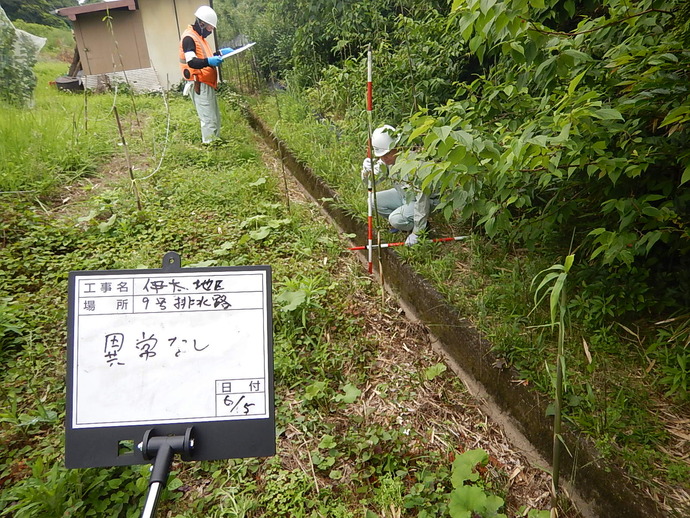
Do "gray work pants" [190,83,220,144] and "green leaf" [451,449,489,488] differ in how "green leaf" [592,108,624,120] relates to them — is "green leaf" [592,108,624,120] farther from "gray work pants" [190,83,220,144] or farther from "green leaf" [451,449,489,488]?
"gray work pants" [190,83,220,144]

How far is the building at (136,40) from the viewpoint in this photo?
10.3m

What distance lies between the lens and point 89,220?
139 inches

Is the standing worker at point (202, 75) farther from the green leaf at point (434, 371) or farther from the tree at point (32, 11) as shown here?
the tree at point (32, 11)

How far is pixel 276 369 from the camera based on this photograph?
8.04 ft

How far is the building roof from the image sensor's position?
9760 millimetres

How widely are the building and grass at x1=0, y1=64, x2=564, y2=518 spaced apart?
7026 millimetres

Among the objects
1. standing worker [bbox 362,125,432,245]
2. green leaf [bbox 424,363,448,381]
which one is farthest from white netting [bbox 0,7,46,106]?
green leaf [bbox 424,363,448,381]

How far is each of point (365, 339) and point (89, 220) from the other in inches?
98.6

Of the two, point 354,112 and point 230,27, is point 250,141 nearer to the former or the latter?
point 354,112

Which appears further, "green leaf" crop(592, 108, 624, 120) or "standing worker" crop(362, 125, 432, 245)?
"standing worker" crop(362, 125, 432, 245)

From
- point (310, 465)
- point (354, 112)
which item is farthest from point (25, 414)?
point (354, 112)

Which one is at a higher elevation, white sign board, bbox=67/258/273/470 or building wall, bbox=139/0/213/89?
building wall, bbox=139/0/213/89

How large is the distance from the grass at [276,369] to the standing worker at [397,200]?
1.78 ft

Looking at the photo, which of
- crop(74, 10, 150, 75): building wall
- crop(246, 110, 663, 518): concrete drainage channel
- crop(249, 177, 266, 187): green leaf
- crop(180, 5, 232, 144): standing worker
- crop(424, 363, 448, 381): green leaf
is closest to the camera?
crop(246, 110, 663, 518): concrete drainage channel
